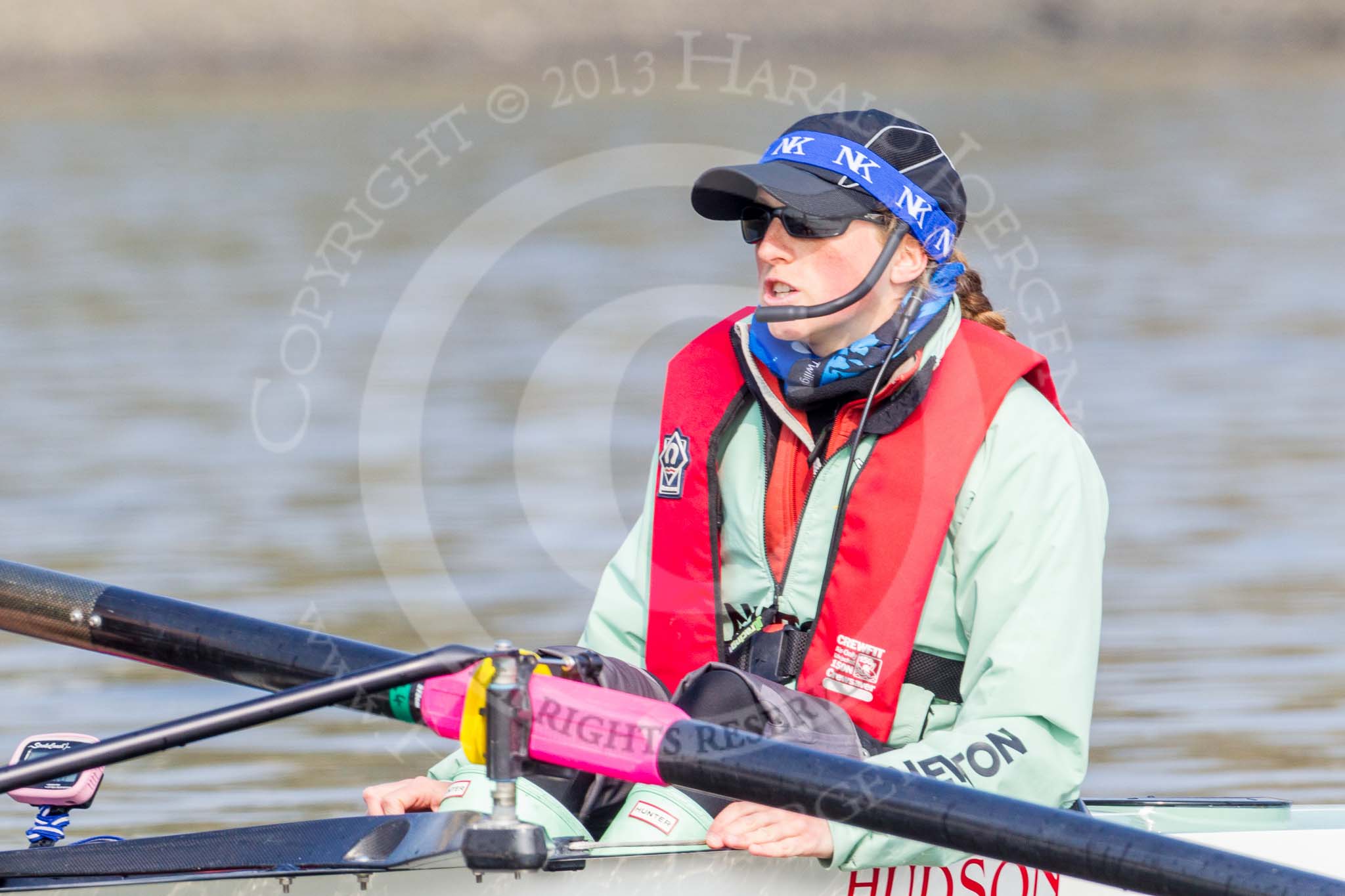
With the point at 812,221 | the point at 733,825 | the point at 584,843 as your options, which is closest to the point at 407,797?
the point at 584,843

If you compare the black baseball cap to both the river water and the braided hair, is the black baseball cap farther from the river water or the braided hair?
the river water

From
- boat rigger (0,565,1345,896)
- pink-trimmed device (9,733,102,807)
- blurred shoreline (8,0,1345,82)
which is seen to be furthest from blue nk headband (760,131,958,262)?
blurred shoreline (8,0,1345,82)

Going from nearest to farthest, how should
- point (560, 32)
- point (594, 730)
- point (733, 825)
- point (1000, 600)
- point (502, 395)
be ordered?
point (594, 730) → point (733, 825) → point (1000, 600) → point (502, 395) → point (560, 32)

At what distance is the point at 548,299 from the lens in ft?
36.8

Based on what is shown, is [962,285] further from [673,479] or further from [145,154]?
[145,154]

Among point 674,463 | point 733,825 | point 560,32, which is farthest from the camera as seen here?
point 560,32

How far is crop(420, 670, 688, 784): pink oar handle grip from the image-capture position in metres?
2.52

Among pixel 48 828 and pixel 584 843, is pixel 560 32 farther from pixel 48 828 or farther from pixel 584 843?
pixel 584 843

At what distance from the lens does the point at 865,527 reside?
2883mm

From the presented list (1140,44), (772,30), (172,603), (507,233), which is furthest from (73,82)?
(172,603)

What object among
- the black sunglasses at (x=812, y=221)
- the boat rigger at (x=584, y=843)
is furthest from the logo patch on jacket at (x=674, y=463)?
the boat rigger at (x=584, y=843)

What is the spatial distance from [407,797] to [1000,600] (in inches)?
38.2

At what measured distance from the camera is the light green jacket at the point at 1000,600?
2.69 metres

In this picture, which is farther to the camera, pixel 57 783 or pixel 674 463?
pixel 674 463
